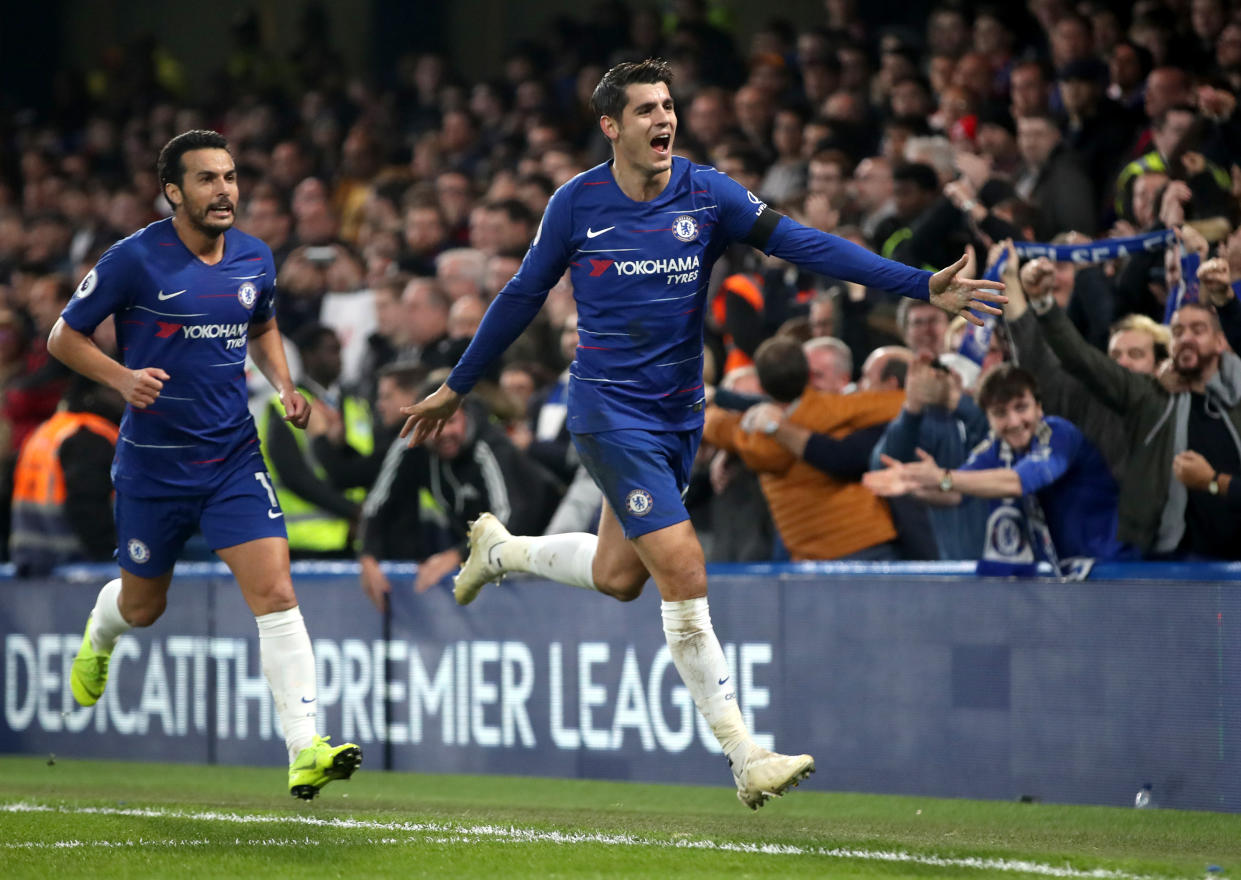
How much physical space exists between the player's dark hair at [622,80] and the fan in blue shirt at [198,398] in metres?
1.46

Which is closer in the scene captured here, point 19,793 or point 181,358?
point 181,358

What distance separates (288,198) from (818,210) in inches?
284

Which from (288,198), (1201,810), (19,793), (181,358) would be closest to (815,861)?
(1201,810)

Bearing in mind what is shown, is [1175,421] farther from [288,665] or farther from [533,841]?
[288,665]

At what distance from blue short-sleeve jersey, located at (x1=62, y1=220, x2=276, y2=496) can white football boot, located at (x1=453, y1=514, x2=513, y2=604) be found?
105cm

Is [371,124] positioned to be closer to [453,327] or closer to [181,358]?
[453,327]

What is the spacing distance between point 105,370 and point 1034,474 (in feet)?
12.3

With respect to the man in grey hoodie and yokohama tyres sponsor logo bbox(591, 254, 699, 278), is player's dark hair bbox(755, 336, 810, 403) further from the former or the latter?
yokohama tyres sponsor logo bbox(591, 254, 699, 278)

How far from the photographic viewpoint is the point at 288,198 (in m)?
15.9

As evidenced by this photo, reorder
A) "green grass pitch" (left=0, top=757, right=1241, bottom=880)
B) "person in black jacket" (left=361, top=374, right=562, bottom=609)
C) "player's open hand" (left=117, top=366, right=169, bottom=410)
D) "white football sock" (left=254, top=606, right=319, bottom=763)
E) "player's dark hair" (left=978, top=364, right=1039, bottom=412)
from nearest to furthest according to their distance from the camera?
1. "green grass pitch" (left=0, top=757, right=1241, bottom=880)
2. "player's open hand" (left=117, top=366, right=169, bottom=410)
3. "white football sock" (left=254, top=606, right=319, bottom=763)
4. "player's dark hair" (left=978, top=364, right=1039, bottom=412)
5. "person in black jacket" (left=361, top=374, right=562, bottom=609)

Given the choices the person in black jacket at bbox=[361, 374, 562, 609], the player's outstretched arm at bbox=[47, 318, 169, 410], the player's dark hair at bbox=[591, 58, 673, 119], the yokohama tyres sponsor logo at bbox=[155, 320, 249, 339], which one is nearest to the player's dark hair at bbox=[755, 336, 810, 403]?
the person in black jacket at bbox=[361, 374, 562, 609]

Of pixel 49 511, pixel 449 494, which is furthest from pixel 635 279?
pixel 49 511

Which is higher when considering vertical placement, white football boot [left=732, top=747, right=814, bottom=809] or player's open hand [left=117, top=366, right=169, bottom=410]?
player's open hand [left=117, top=366, right=169, bottom=410]

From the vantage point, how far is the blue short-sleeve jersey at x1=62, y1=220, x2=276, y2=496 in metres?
6.62
